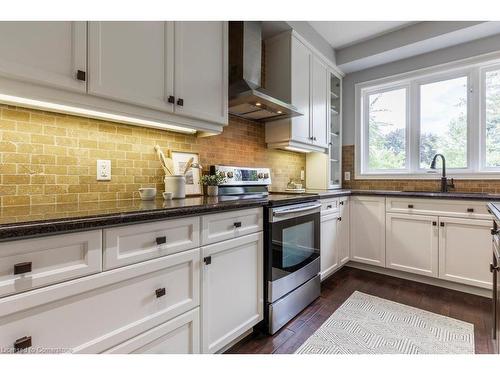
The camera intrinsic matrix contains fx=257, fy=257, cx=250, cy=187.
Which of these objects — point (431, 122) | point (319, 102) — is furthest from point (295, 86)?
point (431, 122)

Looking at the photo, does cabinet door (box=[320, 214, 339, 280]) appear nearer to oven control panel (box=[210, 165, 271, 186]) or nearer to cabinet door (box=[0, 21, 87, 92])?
oven control panel (box=[210, 165, 271, 186])

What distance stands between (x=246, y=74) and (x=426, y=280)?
264 cm

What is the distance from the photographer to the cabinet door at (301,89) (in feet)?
8.38

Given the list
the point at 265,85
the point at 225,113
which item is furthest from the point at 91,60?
the point at 265,85

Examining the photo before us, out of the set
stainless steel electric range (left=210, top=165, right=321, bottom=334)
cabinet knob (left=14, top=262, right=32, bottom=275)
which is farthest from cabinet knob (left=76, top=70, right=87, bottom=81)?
stainless steel electric range (left=210, top=165, right=321, bottom=334)

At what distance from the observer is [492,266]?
1297mm

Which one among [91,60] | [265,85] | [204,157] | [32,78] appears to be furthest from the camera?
[265,85]

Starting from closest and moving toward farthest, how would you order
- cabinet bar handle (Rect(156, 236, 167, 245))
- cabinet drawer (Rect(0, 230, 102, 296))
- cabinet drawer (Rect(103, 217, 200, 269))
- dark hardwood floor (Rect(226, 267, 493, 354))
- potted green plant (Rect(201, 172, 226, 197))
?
cabinet drawer (Rect(0, 230, 102, 296)) < cabinet drawer (Rect(103, 217, 200, 269)) < cabinet bar handle (Rect(156, 236, 167, 245)) < dark hardwood floor (Rect(226, 267, 493, 354)) < potted green plant (Rect(201, 172, 226, 197))

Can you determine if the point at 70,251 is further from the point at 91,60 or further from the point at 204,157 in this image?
the point at 204,157

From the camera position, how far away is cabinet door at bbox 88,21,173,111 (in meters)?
1.21

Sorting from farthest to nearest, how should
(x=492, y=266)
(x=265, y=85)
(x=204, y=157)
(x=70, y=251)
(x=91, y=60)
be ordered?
(x=265, y=85) < (x=204, y=157) < (x=492, y=266) < (x=91, y=60) < (x=70, y=251)

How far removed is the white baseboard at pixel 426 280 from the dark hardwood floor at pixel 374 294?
5cm

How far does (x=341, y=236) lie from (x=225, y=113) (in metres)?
1.83

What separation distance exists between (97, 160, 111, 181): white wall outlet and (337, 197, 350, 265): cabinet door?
7.15ft
